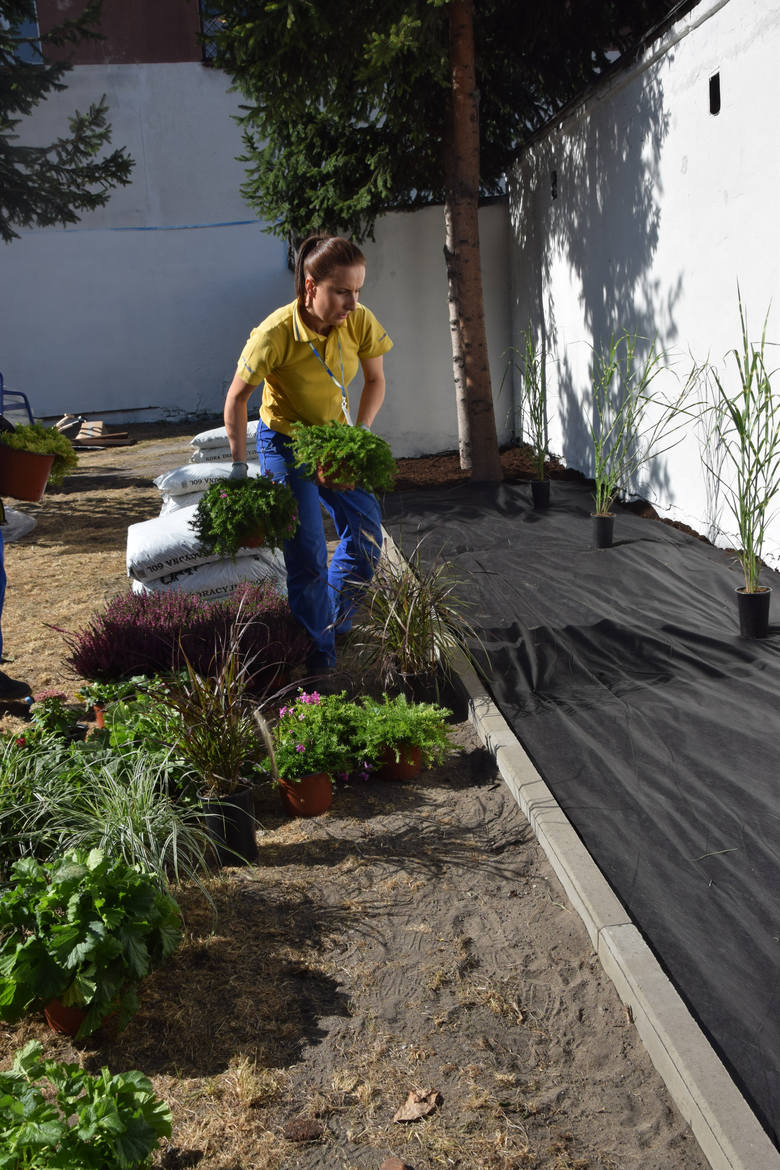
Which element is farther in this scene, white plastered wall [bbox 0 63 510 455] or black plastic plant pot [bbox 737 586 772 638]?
white plastered wall [bbox 0 63 510 455]

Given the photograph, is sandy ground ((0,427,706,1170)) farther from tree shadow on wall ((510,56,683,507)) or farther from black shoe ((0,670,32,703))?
tree shadow on wall ((510,56,683,507))

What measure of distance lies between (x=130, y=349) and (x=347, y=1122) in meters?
17.2

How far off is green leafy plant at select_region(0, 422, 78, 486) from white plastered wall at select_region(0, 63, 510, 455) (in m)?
12.0

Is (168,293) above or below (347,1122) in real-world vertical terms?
above

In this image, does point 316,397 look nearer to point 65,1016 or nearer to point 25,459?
point 25,459

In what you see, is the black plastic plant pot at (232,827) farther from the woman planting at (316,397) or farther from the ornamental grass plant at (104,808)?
the woman planting at (316,397)

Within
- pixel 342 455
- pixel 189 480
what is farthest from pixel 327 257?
pixel 189 480

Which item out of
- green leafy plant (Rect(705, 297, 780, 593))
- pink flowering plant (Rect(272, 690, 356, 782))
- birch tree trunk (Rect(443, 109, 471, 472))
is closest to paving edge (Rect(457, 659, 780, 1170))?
pink flowering plant (Rect(272, 690, 356, 782))

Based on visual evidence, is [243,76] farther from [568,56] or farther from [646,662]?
[646,662]

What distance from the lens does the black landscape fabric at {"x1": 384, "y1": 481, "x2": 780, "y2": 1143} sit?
7.63ft

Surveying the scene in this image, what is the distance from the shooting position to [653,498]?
6.84 m

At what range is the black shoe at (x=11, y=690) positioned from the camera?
439 cm

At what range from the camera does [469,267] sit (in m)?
8.80

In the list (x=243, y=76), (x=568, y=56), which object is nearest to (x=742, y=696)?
(x=243, y=76)
